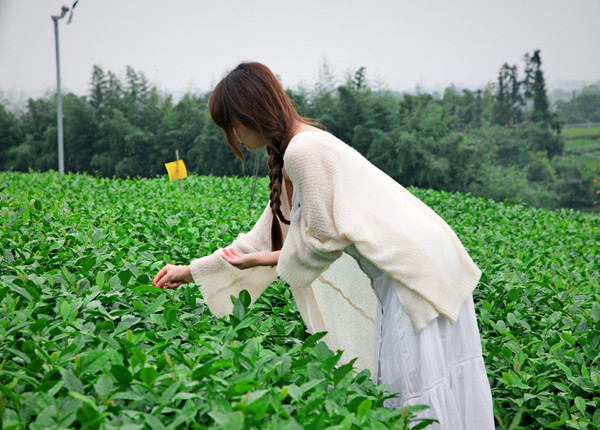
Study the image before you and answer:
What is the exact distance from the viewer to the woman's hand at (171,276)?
167 cm

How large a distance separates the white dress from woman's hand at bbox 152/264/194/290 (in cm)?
42

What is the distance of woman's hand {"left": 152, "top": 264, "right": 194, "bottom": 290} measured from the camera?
1.67 m

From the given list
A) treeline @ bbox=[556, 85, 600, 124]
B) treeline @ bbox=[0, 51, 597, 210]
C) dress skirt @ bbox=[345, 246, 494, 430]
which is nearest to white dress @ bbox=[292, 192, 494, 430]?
dress skirt @ bbox=[345, 246, 494, 430]

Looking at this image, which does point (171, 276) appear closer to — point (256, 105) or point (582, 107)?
point (256, 105)

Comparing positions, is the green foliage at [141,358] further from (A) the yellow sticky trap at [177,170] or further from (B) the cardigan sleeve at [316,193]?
(A) the yellow sticky trap at [177,170]

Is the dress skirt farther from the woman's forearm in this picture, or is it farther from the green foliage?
the woman's forearm

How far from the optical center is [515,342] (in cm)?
206

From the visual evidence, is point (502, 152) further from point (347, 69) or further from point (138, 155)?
point (138, 155)

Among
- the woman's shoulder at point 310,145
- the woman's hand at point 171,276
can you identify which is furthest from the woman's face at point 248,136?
the woman's hand at point 171,276

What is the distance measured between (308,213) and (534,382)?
1059mm

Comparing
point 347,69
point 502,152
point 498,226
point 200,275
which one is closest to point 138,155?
point 347,69

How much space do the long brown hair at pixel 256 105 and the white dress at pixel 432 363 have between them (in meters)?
0.21

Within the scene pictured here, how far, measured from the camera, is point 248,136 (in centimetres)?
155

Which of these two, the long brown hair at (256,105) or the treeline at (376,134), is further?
the treeline at (376,134)
